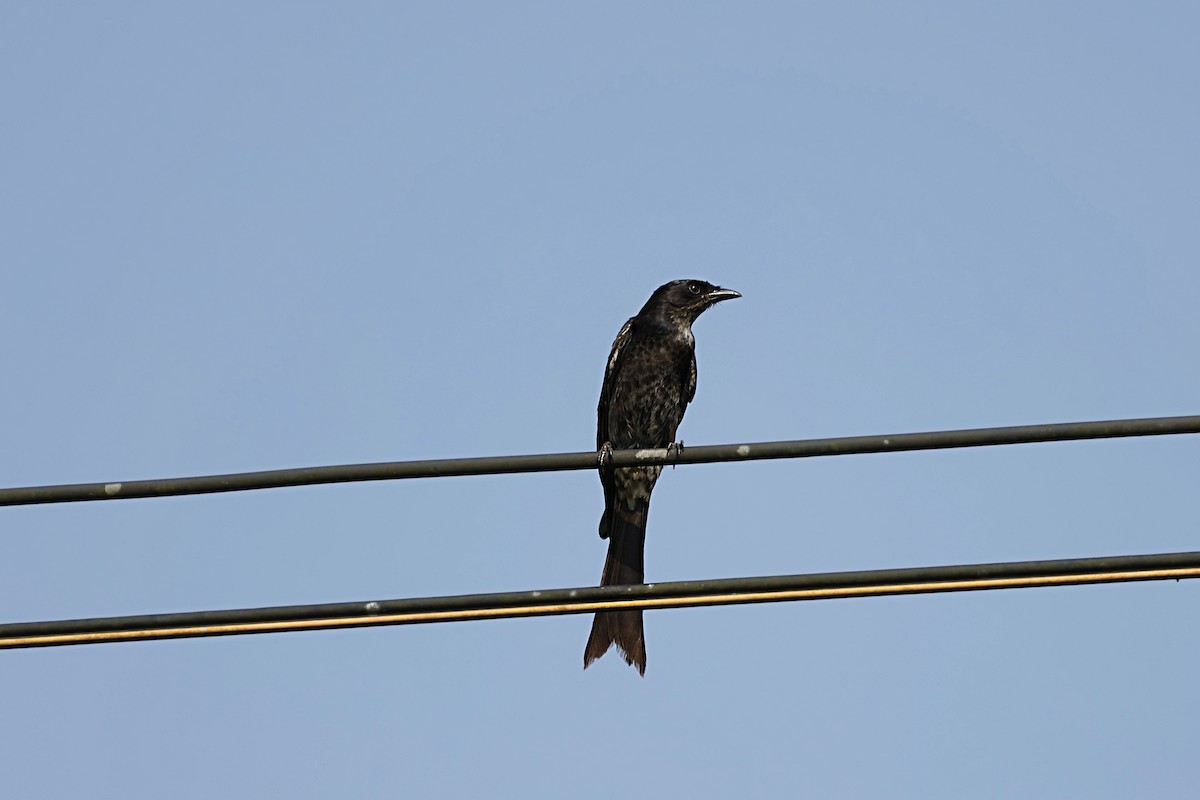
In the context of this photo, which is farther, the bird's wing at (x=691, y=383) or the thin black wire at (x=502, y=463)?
the bird's wing at (x=691, y=383)

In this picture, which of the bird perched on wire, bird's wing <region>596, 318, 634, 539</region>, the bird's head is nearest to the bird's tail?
the bird perched on wire

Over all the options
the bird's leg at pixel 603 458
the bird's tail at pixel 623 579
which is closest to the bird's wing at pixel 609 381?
the bird's tail at pixel 623 579

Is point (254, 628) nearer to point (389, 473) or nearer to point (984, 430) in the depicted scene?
point (389, 473)

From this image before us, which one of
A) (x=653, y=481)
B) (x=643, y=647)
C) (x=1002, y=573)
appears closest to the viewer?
(x=1002, y=573)

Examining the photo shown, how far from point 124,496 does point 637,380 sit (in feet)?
20.2

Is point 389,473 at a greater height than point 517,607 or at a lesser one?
greater

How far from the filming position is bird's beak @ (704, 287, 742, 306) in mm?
12015

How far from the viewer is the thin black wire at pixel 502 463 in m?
5.87

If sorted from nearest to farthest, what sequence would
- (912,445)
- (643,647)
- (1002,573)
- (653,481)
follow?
(1002,573) < (912,445) < (643,647) < (653,481)

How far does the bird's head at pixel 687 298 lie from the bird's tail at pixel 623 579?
177 cm

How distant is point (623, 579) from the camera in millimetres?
10266

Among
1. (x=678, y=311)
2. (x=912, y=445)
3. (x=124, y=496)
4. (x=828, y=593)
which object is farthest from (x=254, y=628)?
(x=678, y=311)

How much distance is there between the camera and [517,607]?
18.7ft

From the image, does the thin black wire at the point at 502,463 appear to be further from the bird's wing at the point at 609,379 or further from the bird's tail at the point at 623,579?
the bird's wing at the point at 609,379
